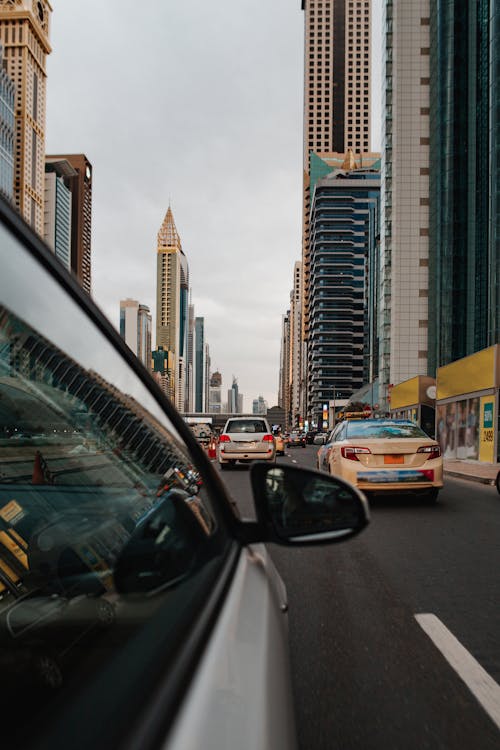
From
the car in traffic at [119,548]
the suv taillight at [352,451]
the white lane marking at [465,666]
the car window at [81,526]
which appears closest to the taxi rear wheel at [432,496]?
the suv taillight at [352,451]

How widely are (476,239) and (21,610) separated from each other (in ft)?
228

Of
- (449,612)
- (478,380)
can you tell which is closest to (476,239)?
(478,380)

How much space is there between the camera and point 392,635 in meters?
4.27

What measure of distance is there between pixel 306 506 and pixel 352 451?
32.2 feet

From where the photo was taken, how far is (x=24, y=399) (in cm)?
143

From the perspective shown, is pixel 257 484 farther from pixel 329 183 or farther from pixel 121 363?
pixel 329 183

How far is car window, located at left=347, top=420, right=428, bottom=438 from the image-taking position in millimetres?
11969

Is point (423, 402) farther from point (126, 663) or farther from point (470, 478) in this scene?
point (126, 663)

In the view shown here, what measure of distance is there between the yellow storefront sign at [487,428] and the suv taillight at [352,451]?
1851cm

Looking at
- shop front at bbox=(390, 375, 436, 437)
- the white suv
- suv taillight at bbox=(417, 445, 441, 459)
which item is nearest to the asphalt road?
suv taillight at bbox=(417, 445, 441, 459)

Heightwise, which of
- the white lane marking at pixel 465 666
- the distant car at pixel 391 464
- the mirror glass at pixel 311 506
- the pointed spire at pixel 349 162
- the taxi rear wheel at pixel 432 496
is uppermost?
the pointed spire at pixel 349 162

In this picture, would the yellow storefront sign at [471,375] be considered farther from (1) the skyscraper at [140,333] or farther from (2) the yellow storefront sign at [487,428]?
(1) the skyscraper at [140,333]

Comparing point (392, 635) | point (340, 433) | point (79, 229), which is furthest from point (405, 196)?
point (392, 635)

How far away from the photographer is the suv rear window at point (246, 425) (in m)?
22.8
